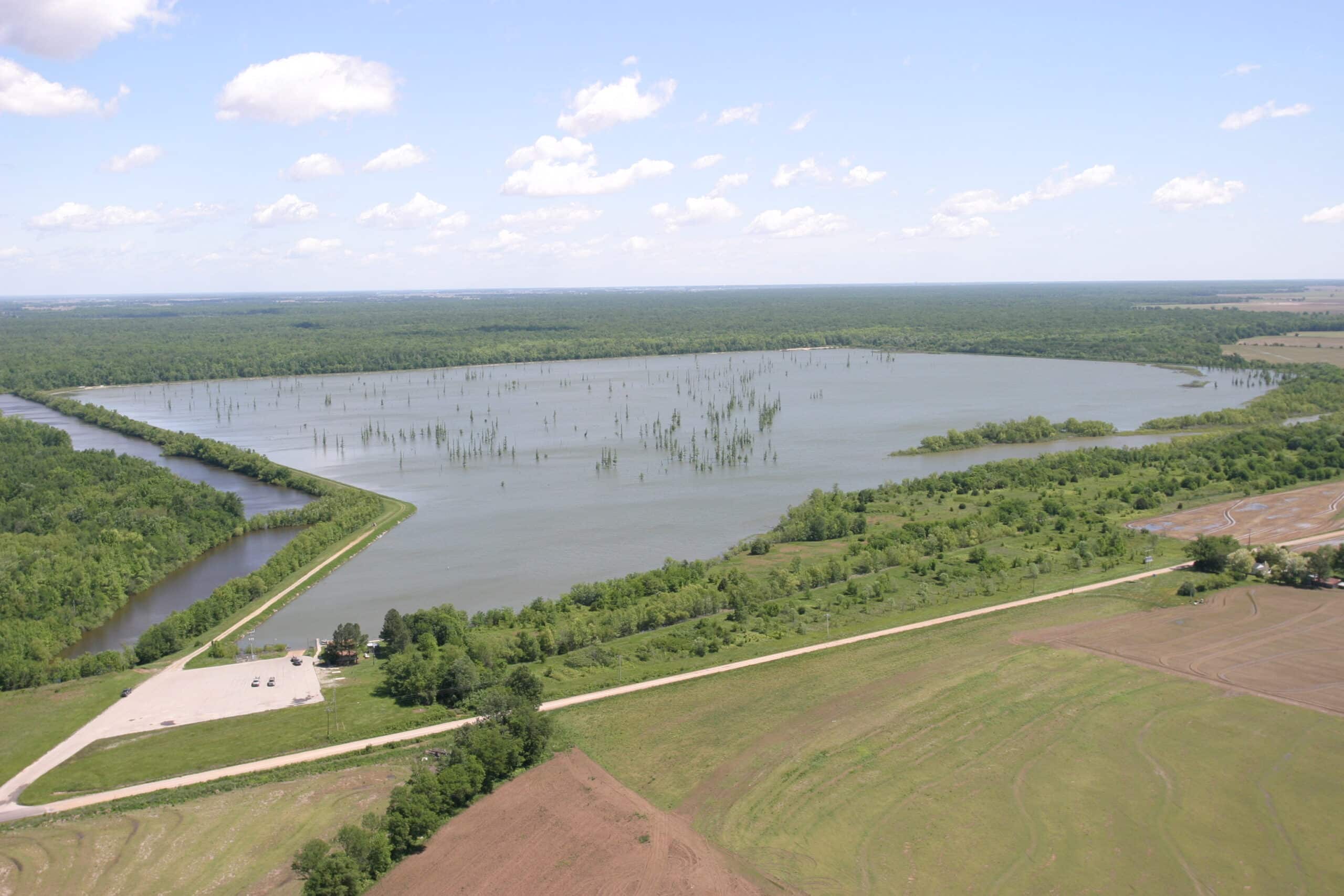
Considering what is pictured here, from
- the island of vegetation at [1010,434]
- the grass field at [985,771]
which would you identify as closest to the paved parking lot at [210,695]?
the grass field at [985,771]

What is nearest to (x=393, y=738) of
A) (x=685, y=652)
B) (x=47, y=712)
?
(x=685, y=652)

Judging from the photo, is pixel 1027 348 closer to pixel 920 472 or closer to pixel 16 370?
pixel 920 472

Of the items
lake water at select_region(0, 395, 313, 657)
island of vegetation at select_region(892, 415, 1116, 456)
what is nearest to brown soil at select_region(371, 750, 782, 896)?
lake water at select_region(0, 395, 313, 657)

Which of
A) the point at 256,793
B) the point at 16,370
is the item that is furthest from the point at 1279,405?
the point at 16,370

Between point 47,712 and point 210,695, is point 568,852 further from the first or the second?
point 47,712

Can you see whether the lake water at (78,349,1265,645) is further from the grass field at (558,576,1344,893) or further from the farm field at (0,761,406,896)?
the grass field at (558,576,1344,893)

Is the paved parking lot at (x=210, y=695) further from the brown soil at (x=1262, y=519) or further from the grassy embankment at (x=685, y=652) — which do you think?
the brown soil at (x=1262, y=519)
